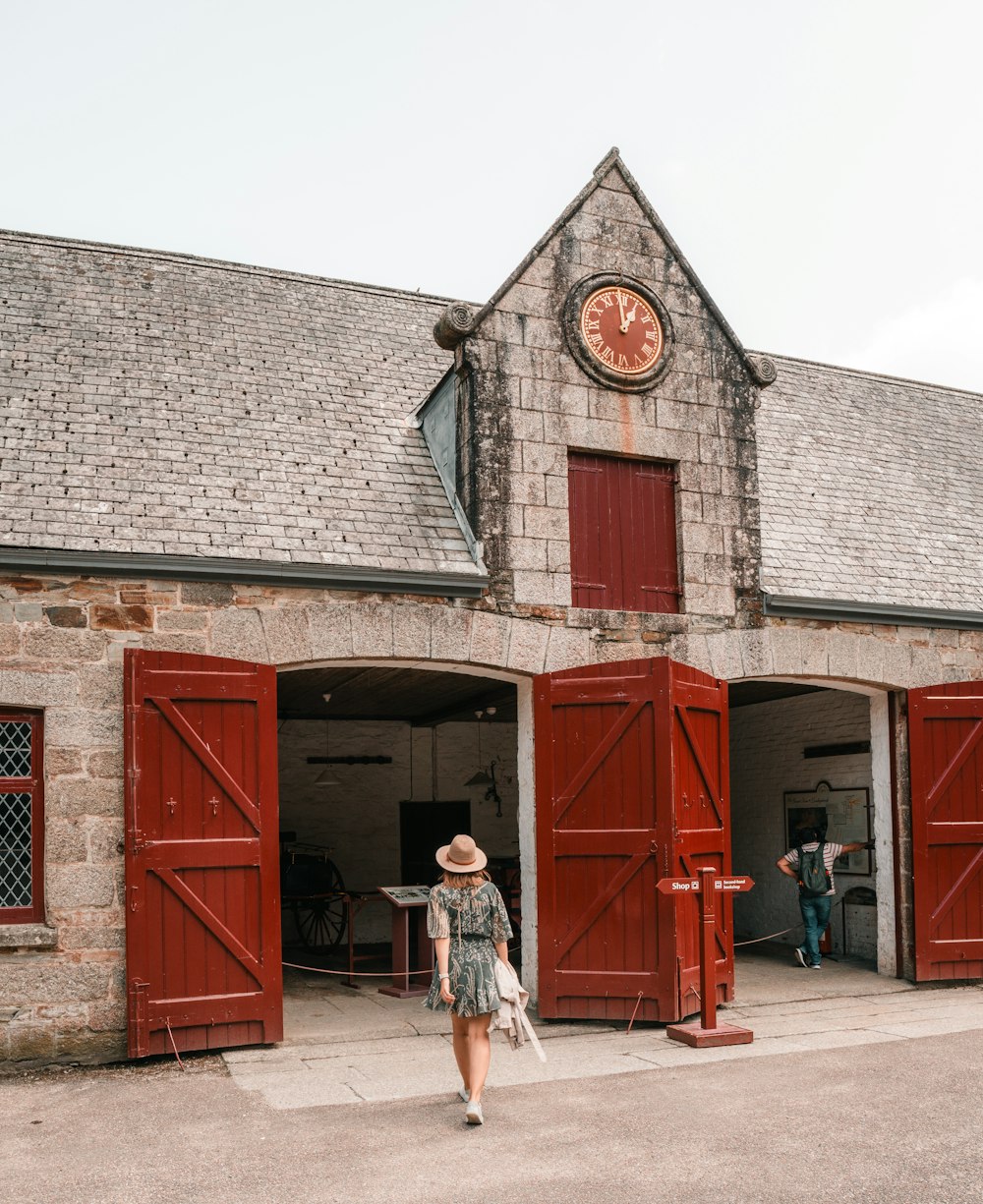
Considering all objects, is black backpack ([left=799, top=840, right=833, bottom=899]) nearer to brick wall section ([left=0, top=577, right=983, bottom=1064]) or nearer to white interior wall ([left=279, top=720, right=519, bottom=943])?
brick wall section ([left=0, top=577, right=983, bottom=1064])

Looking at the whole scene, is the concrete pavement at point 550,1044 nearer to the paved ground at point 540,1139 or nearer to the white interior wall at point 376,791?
the paved ground at point 540,1139

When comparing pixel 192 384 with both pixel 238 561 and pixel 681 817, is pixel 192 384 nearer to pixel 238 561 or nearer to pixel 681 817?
pixel 238 561

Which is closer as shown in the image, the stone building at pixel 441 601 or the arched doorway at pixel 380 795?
the stone building at pixel 441 601

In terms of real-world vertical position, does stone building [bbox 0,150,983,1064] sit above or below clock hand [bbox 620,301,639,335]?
below

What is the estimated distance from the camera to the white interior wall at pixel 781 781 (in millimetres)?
12562

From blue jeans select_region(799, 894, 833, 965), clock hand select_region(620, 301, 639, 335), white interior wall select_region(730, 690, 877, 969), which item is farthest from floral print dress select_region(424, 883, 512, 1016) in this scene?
white interior wall select_region(730, 690, 877, 969)

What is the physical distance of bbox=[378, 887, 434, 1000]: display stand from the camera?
10.5m

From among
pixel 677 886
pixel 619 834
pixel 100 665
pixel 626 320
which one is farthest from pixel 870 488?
pixel 100 665

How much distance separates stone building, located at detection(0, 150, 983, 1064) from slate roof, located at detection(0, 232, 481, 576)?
4 cm

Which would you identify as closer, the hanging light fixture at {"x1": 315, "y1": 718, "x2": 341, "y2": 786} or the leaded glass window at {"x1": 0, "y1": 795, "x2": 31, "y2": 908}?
the leaded glass window at {"x1": 0, "y1": 795, "x2": 31, "y2": 908}

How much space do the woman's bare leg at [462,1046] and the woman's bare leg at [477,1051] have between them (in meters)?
0.03

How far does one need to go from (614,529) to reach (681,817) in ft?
8.04

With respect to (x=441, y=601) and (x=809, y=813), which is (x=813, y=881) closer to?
(x=809, y=813)

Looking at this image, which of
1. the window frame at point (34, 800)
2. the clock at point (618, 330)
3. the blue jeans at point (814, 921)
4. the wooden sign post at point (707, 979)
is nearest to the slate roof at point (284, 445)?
the window frame at point (34, 800)
